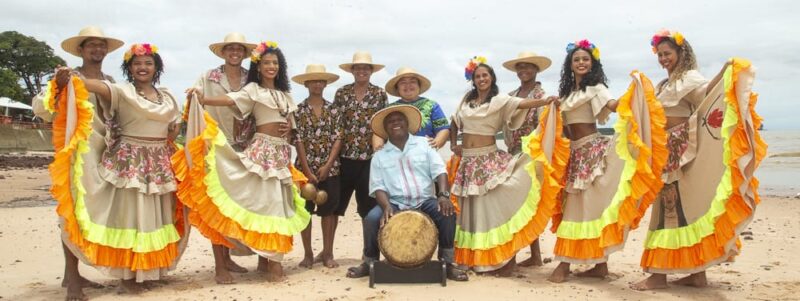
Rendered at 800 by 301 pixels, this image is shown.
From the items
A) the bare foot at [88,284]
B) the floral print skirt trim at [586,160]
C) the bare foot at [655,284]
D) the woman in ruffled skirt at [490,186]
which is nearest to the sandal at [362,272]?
the woman in ruffled skirt at [490,186]

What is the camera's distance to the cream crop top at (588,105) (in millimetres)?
5535

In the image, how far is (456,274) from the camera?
5.70 m

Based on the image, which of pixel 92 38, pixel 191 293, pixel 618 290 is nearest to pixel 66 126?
pixel 92 38

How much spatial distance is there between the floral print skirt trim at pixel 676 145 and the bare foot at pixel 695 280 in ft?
2.99

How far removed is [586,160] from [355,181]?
239 centimetres

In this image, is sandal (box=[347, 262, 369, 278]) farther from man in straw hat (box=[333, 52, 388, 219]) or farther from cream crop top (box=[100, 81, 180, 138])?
cream crop top (box=[100, 81, 180, 138])

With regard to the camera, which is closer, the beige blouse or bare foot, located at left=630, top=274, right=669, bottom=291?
bare foot, located at left=630, top=274, right=669, bottom=291

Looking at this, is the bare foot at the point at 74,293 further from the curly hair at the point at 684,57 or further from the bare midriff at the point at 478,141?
the curly hair at the point at 684,57

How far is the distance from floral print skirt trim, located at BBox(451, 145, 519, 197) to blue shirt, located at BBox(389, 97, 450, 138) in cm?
58

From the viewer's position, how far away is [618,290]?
5410 millimetres

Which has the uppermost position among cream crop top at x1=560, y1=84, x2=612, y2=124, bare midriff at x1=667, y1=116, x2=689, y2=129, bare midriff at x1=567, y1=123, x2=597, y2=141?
cream crop top at x1=560, y1=84, x2=612, y2=124

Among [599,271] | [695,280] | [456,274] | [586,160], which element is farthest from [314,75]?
[695,280]

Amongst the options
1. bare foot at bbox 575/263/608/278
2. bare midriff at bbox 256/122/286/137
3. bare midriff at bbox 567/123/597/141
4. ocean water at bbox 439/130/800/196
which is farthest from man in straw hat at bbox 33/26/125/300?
ocean water at bbox 439/130/800/196

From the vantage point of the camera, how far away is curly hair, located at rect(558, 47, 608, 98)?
18.7 feet
